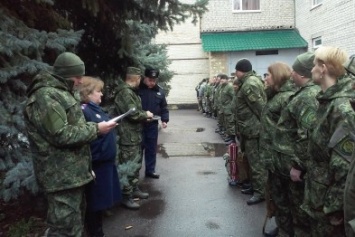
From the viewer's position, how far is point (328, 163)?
295 centimetres

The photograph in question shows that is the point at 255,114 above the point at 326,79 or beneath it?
beneath

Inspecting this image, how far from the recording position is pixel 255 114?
19.3 ft

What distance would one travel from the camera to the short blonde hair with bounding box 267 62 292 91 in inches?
179

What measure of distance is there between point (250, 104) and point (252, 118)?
0.66 ft

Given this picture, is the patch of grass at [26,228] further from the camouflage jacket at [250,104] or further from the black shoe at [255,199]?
the camouflage jacket at [250,104]

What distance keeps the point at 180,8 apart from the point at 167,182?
303 cm

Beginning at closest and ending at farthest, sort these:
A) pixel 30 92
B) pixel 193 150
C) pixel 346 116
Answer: pixel 346 116
pixel 30 92
pixel 193 150

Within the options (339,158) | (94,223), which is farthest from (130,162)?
(339,158)

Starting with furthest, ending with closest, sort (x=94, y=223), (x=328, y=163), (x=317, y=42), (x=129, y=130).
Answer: (x=317, y=42) → (x=129, y=130) → (x=94, y=223) → (x=328, y=163)

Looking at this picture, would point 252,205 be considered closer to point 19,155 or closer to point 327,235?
point 327,235

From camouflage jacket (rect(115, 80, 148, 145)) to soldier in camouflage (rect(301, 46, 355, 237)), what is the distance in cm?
297

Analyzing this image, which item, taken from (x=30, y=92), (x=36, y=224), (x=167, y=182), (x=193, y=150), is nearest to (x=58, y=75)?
(x=30, y=92)

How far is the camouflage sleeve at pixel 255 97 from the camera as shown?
5.79 m

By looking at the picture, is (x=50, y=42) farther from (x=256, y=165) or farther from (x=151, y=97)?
(x=256, y=165)
